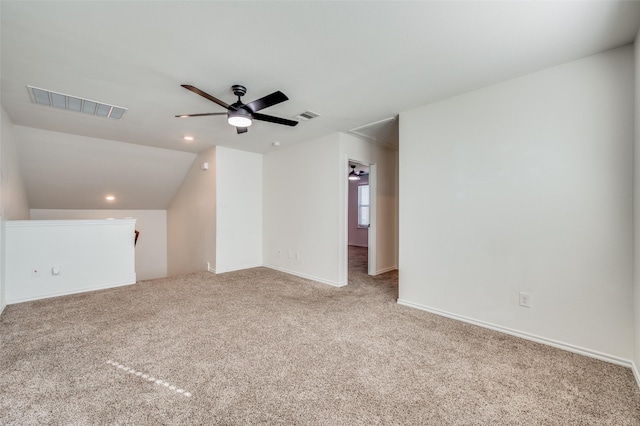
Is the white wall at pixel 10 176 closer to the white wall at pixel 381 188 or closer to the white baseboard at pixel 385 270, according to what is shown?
the white wall at pixel 381 188

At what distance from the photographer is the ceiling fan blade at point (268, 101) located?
7.67 feet

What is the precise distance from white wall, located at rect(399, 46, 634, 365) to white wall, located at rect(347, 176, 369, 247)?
5.39 meters

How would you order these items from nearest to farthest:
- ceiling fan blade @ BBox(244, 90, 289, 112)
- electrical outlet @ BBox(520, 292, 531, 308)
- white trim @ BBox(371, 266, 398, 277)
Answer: ceiling fan blade @ BBox(244, 90, 289, 112), electrical outlet @ BBox(520, 292, 531, 308), white trim @ BBox(371, 266, 398, 277)

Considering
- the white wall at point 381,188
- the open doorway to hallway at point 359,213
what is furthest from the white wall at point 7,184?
the open doorway to hallway at point 359,213

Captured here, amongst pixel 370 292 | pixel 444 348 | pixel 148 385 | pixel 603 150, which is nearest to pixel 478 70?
pixel 603 150

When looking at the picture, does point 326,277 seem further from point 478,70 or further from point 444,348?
point 478,70

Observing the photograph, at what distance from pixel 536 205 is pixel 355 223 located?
651 cm

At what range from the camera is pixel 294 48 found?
2070 millimetres

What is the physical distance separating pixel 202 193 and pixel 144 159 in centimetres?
128

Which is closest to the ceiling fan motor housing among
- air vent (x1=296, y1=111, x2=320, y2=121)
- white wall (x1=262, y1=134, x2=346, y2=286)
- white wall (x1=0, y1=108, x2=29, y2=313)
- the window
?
air vent (x1=296, y1=111, x2=320, y2=121)

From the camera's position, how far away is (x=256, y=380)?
6.12 feet

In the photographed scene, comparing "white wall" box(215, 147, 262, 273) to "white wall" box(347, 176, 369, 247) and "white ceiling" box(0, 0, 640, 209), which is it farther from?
"white wall" box(347, 176, 369, 247)

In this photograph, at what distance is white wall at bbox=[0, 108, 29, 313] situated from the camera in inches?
125

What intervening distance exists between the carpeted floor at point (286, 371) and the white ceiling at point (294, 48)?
240 centimetres
